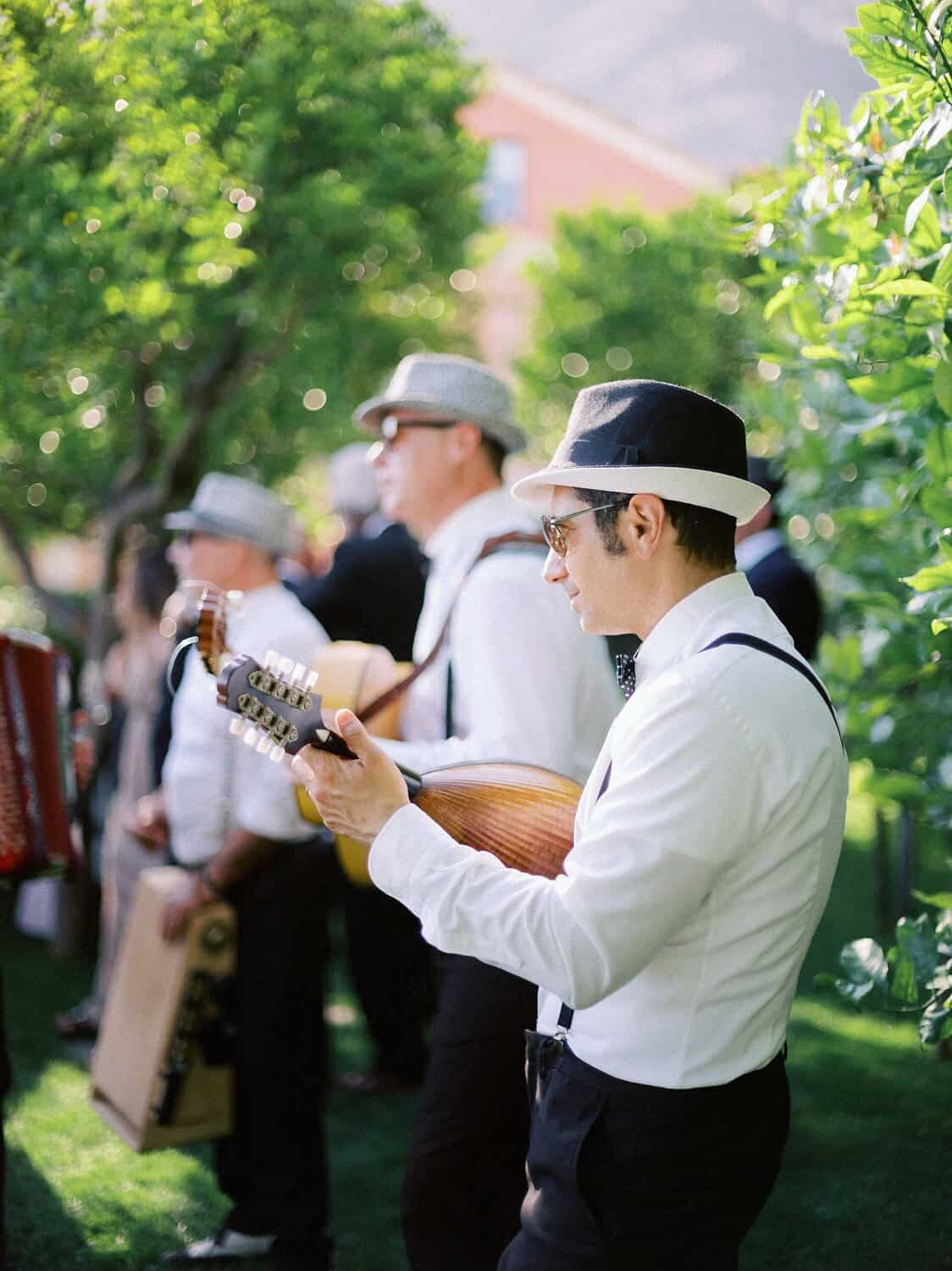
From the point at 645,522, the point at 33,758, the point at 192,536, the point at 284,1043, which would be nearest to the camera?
the point at 645,522

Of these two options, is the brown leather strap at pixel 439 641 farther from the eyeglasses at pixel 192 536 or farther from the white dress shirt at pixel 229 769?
the eyeglasses at pixel 192 536

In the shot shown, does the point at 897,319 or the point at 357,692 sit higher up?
the point at 897,319

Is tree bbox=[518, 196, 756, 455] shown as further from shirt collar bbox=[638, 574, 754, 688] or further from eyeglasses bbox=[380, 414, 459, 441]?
shirt collar bbox=[638, 574, 754, 688]

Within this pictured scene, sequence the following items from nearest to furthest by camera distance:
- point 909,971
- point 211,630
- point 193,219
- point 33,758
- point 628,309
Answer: point 909,971, point 211,630, point 193,219, point 33,758, point 628,309

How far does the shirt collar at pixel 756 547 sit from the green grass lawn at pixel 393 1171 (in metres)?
2.04

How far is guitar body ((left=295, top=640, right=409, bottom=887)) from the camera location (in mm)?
3188

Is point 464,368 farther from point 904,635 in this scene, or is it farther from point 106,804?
point 106,804

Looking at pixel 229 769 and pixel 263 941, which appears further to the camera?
pixel 229 769

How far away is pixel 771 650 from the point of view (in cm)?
184

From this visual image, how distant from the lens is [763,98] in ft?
11.3

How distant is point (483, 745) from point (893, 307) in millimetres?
1170

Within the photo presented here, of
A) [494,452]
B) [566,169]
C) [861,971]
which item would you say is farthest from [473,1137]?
[566,169]

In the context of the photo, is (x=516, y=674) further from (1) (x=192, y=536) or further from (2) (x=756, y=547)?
(2) (x=756, y=547)

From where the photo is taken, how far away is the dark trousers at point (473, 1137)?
2561mm
